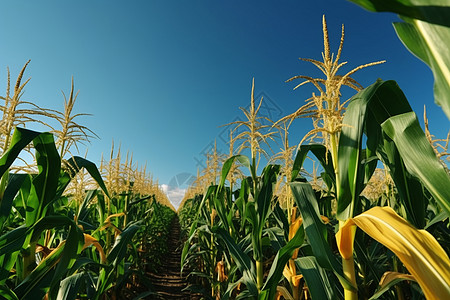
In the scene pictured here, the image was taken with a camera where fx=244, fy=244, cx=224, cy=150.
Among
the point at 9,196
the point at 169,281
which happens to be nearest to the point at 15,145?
the point at 9,196

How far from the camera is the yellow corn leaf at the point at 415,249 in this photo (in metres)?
0.86

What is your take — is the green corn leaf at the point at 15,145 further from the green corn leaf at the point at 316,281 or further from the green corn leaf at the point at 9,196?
the green corn leaf at the point at 316,281

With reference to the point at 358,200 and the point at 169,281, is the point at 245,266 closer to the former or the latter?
the point at 358,200

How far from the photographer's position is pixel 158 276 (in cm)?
732

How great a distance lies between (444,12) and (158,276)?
827 cm

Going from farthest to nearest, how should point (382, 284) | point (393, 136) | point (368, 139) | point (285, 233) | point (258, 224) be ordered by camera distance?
point (285, 233) < point (258, 224) < point (368, 139) < point (382, 284) < point (393, 136)

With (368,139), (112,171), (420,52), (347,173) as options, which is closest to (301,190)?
(347,173)

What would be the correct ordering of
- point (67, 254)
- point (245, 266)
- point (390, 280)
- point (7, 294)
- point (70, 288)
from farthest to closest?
point (245, 266), point (70, 288), point (67, 254), point (7, 294), point (390, 280)

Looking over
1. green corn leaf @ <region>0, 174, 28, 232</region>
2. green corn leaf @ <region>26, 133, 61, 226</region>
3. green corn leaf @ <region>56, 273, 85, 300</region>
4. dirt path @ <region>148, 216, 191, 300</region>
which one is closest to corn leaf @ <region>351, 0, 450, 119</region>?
green corn leaf @ <region>26, 133, 61, 226</region>

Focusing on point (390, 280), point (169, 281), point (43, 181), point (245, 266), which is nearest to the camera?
point (390, 280)

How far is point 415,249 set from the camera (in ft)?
3.05

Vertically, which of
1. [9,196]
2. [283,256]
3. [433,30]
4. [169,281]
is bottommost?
[169,281]

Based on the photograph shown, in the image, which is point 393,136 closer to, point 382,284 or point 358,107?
point 358,107

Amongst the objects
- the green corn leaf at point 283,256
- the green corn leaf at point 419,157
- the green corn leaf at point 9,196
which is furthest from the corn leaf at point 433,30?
the green corn leaf at point 9,196
